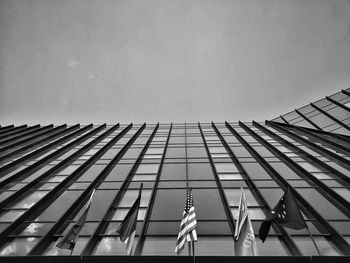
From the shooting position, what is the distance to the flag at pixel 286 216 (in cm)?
863

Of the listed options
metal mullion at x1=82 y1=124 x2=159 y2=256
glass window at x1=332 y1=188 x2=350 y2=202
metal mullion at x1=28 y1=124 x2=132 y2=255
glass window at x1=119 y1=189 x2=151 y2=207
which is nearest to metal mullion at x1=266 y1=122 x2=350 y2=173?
glass window at x1=332 y1=188 x2=350 y2=202

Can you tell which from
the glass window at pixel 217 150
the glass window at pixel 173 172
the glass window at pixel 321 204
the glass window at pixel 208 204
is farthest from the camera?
the glass window at pixel 217 150

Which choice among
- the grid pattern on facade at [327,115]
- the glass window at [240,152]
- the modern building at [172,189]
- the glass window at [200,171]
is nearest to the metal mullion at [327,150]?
the modern building at [172,189]

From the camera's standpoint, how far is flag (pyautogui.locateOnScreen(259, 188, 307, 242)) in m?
8.63

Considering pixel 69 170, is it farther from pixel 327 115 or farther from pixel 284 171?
pixel 327 115

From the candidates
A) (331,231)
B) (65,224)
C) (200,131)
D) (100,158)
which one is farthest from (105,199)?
(200,131)

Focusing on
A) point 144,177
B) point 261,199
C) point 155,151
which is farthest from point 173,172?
point 261,199

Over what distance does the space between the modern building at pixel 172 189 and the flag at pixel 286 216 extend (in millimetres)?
938

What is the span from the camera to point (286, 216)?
8.96 meters

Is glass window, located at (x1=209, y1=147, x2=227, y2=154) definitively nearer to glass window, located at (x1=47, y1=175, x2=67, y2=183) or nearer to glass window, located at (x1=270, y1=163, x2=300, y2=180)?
glass window, located at (x1=270, y1=163, x2=300, y2=180)

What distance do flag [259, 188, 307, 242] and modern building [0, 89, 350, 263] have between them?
938 millimetres

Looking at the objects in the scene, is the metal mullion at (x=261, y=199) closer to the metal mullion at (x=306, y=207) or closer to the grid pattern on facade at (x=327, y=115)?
the metal mullion at (x=306, y=207)

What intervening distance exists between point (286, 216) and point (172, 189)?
725 centimetres

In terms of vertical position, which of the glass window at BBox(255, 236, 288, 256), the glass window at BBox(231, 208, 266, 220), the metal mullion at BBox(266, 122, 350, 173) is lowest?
the glass window at BBox(255, 236, 288, 256)
